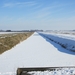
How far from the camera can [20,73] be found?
8180 mm

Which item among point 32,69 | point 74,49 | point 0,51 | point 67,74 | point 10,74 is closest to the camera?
point 67,74

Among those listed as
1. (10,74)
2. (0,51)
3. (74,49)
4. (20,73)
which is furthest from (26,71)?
(74,49)

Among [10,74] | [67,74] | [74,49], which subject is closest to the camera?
[67,74]

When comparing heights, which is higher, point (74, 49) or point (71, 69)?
point (74, 49)

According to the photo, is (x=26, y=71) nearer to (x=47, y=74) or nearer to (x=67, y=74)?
(x=47, y=74)

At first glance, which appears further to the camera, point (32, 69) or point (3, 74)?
point (3, 74)

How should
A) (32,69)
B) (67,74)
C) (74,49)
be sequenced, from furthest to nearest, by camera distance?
(74,49), (32,69), (67,74)

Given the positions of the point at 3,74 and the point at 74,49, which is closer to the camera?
the point at 3,74

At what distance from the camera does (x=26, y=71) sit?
8234mm

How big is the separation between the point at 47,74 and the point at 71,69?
1177mm

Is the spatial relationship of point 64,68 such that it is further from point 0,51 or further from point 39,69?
point 0,51

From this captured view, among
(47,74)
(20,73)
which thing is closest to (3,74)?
(20,73)

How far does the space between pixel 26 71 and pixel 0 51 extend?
11865mm

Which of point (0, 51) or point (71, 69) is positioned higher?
point (0, 51)
